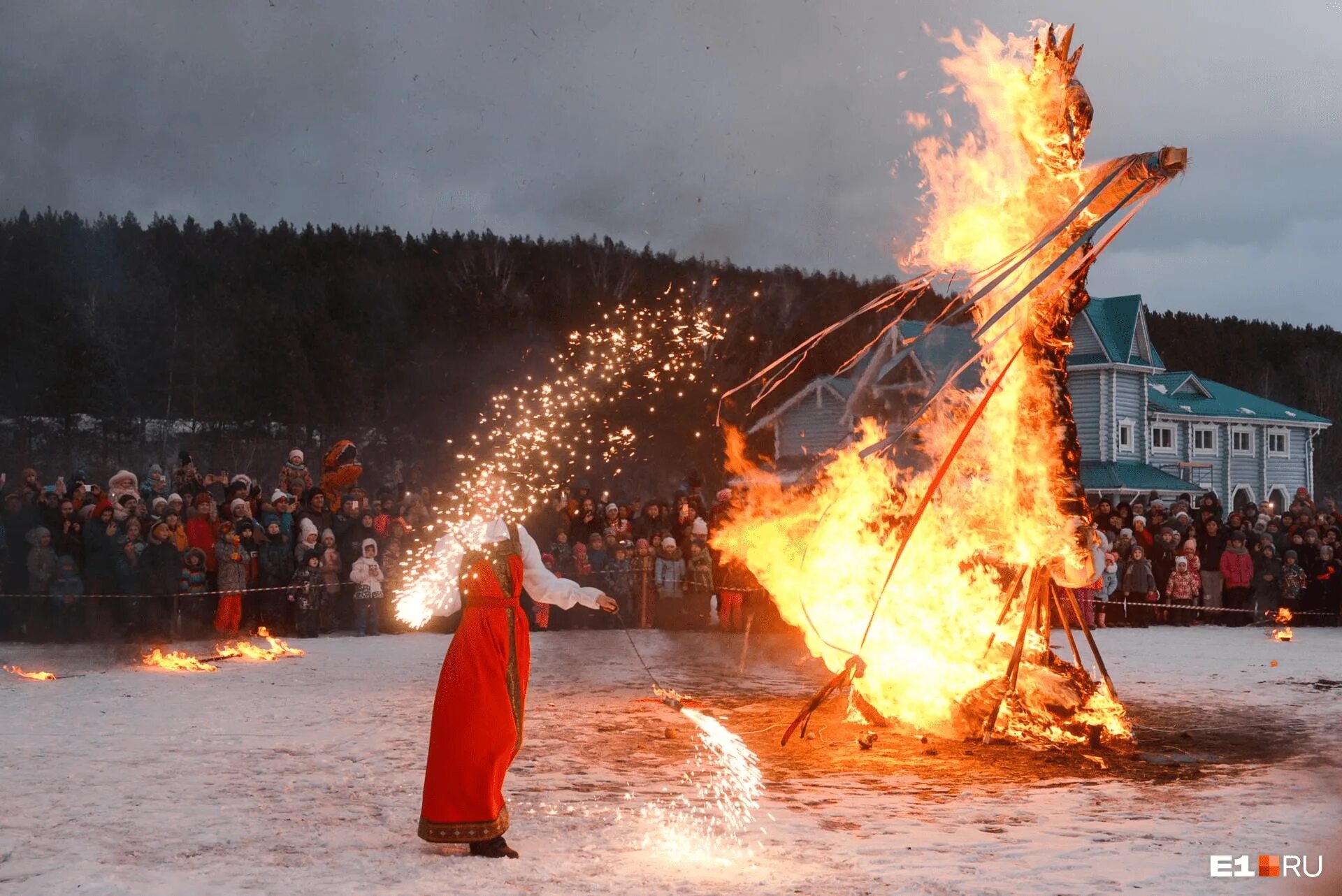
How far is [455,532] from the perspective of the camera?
7.21 m

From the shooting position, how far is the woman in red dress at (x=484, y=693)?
6.34 meters

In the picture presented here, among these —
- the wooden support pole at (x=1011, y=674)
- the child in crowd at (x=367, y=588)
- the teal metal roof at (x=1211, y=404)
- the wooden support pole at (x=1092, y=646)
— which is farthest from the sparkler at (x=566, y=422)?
→ the teal metal roof at (x=1211, y=404)

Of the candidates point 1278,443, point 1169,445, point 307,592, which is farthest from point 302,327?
point 1278,443

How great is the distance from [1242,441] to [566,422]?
3315 cm

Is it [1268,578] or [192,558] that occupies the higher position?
[1268,578]

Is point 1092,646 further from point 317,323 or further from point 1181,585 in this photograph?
point 317,323

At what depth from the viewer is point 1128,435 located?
42688 millimetres

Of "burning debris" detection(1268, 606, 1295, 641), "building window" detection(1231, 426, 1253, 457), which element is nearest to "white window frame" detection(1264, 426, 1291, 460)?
"building window" detection(1231, 426, 1253, 457)

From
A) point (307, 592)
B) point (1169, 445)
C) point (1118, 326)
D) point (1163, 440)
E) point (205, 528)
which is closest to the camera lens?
point (205, 528)

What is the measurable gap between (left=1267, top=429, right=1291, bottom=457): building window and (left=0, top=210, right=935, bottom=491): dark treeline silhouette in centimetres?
1782

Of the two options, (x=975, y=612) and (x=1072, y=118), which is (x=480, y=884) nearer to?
(x=975, y=612)

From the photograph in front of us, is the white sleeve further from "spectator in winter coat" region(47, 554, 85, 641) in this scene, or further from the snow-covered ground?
"spectator in winter coat" region(47, 554, 85, 641)

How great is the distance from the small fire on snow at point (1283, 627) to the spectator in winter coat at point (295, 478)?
14.7m

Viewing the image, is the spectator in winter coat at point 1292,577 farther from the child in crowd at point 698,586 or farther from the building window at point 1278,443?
the building window at point 1278,443
